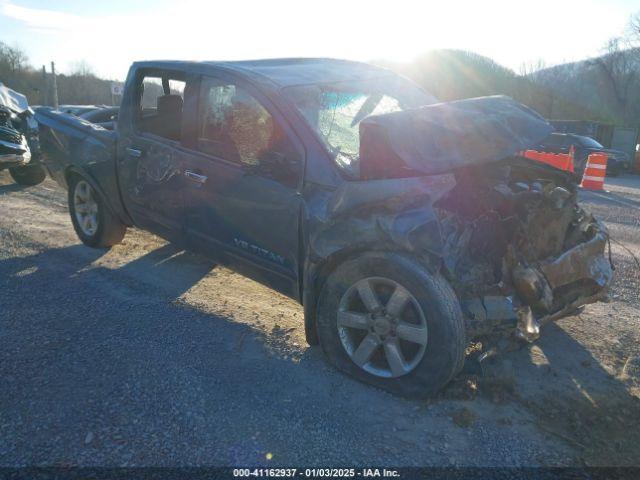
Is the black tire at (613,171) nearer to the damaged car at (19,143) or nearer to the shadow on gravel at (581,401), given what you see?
the shadow on gravel at (581,401)

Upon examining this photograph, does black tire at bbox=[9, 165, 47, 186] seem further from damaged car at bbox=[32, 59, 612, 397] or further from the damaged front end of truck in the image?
the damaged front end of truck

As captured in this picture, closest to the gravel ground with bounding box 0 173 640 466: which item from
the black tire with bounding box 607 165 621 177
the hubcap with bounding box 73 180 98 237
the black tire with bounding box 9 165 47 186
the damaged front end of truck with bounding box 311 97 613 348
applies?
the damaged front end of truck with bounding box 311 97 613 348

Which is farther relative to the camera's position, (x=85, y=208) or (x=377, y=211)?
(x=85, y=208)

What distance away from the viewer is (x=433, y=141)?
9.97ft

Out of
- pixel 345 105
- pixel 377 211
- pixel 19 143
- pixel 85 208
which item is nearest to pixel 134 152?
pixel 85 208

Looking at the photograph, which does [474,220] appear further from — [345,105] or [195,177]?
[195,177]

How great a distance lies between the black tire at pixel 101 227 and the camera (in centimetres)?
502

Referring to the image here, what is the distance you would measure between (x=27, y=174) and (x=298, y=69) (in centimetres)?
717

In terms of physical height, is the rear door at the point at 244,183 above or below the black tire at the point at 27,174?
above

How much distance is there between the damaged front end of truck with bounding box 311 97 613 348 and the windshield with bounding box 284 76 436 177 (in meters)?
0.32

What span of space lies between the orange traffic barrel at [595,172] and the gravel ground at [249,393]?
8.62 m

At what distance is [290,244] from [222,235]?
0.70 meters

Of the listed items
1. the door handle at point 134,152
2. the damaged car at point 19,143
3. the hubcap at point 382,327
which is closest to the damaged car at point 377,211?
the hubcap at point 382,327

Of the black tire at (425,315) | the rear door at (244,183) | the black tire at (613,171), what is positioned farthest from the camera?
the black tire at (613,171)
